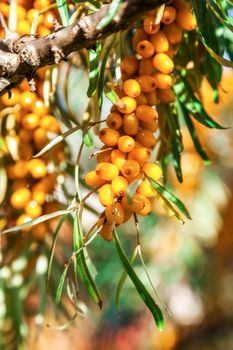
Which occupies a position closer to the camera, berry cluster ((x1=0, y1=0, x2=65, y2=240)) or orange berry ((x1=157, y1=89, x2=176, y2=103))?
orange berry ((x1=157, y1=89, x2=176, y2=103))

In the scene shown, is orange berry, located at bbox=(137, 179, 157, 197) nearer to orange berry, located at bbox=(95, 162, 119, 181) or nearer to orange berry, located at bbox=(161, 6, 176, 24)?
orange berry, located at bbox=(95, 162, 119, 181)

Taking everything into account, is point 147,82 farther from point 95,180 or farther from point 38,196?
point 38,196

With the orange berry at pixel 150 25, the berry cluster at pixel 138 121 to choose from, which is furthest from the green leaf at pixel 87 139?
the orange berry at pixel 150 25

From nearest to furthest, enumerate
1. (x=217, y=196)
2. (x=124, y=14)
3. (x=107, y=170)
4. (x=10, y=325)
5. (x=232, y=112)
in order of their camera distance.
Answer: (x=124, y=14) → (x=107, y=170) → (x=10, y=325) → (x=217, y=196) → (x=232, y=112)

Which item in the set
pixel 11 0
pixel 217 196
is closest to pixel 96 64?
pixel 11 0

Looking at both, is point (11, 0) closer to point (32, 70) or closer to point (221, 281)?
point (32, 70)

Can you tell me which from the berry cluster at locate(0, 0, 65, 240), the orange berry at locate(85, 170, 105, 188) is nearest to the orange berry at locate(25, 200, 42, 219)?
the berry cluster at locate(0, 0, 65, 240)
